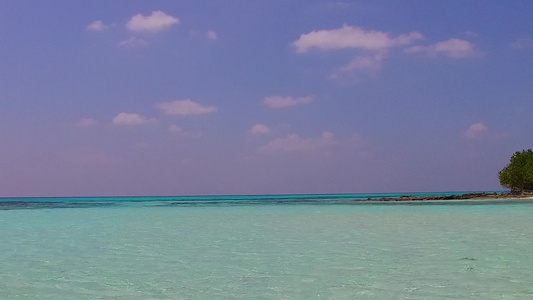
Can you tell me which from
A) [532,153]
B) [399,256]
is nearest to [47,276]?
[399,256]

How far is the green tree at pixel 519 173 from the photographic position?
86.1 metres

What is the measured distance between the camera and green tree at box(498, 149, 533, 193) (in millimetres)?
86125

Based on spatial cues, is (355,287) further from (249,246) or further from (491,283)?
(249,246)

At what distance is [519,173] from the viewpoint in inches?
3477

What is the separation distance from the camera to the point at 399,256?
13.1m

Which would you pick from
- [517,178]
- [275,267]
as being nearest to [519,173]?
[517,178]

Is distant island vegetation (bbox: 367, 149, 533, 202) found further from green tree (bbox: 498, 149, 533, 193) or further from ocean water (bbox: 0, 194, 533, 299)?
ocean water (bbox: 0, 194, 533, 299)

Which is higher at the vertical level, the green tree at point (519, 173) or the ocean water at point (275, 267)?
the green tree at point (519, 173)

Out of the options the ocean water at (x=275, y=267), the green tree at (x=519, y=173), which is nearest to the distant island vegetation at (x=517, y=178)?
the green tree at (x=519, y=173)

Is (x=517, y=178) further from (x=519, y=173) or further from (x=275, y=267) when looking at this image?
(x=275, y=267)

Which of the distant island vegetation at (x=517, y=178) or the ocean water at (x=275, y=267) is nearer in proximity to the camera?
the ocean water at (x=275, y=267)

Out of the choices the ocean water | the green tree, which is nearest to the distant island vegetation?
the green tree

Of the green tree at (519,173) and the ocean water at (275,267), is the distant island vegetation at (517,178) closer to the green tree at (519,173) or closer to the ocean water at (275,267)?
the green tree at (519,173)

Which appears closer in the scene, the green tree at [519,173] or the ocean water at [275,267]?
the ocean water at [275,267]
